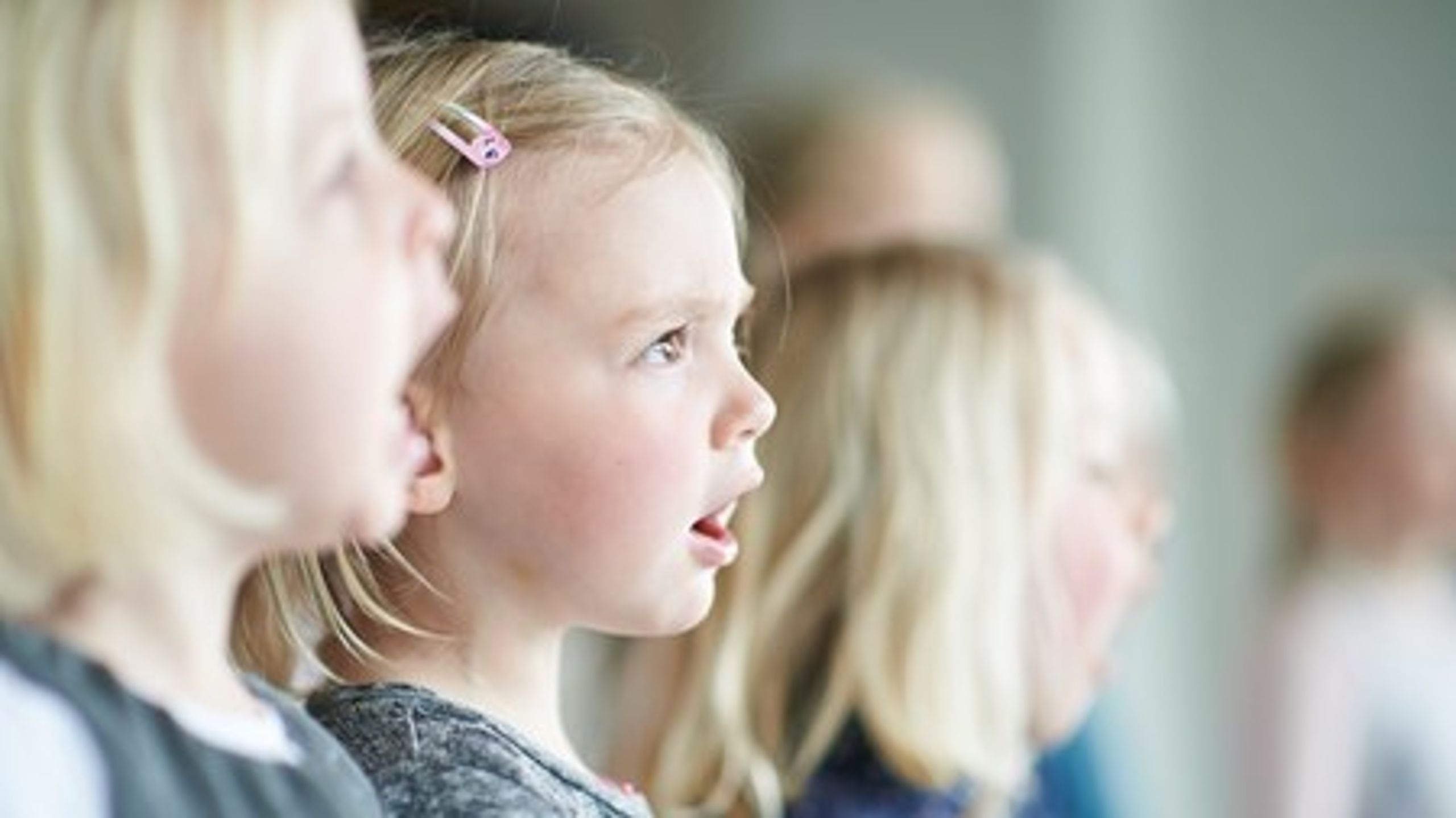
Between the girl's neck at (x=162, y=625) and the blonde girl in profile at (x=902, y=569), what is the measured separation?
97cm

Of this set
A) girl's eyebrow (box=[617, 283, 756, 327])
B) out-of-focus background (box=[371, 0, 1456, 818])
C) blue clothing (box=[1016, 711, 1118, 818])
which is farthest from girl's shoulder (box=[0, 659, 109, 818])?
out-of-focus background (box=[371, 0, 1456, 818])

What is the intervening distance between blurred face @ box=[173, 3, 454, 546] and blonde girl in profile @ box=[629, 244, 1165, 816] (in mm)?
987

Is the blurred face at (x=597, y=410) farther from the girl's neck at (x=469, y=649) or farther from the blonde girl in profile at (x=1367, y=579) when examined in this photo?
the blonde girl in profile at (x=1367, y=579)

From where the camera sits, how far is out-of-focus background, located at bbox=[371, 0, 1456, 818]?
17.8ft

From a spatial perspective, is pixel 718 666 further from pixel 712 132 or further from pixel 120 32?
pixel 120 32

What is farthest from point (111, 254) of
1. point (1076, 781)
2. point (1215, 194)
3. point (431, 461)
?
point (1215, 194)

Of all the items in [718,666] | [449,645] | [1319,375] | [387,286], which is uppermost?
[387,286]

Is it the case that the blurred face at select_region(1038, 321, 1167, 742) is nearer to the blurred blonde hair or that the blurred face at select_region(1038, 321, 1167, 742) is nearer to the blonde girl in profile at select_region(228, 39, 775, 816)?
the blurred blonde hair

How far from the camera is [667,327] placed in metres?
1.46

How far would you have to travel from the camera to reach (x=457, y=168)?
1.46 m

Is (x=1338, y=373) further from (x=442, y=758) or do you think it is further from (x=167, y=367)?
(x=167, y=367)

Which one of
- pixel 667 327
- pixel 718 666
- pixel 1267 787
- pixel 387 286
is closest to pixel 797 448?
pixel 718 666

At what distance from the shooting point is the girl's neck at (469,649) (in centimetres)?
147

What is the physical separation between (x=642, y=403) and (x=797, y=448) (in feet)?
2.53
